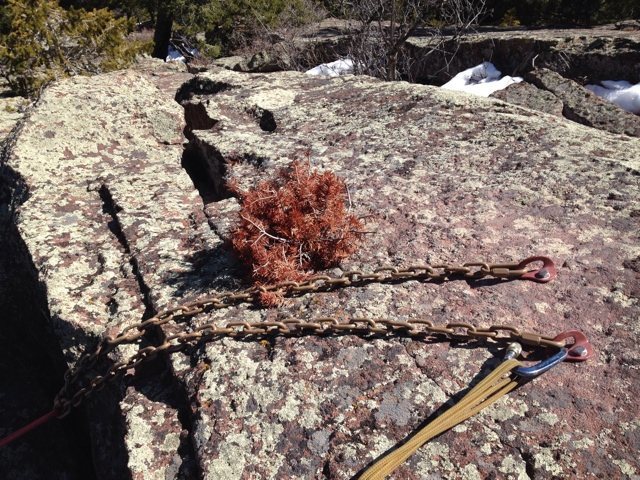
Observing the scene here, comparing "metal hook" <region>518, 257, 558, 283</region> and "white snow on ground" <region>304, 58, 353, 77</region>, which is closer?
"metal hook" <region>518, 257, 558, 283</region>

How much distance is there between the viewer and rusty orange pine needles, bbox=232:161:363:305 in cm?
242

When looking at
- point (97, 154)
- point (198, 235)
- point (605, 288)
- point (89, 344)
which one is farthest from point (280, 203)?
point (97, 154)

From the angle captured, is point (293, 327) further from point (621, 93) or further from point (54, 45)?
point (621, 93)

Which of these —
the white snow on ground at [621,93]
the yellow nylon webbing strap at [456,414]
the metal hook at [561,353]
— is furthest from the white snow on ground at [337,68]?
the yellow nylon webbing strap at [456,414]

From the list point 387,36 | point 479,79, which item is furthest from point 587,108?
point 387,36

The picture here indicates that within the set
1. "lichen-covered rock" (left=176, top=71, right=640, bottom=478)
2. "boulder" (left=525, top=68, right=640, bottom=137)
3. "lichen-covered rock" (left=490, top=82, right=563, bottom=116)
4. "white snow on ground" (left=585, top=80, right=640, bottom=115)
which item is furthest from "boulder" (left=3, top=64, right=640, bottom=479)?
"white snow on ground" (left=585, top=80, right=640, bottom=115)

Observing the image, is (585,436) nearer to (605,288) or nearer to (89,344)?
(605,288)

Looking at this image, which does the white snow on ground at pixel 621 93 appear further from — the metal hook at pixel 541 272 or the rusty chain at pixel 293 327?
the rusty chain at pixel 293 327

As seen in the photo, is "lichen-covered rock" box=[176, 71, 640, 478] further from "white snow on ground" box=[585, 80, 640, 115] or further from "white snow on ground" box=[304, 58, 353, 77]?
"white snow on ground" box=[304, 58, 353, 77]

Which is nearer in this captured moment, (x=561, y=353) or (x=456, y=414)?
(x=456, y=414)

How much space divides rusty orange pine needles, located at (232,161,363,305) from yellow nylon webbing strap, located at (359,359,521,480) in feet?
2.89

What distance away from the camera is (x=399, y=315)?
2250 millimetres

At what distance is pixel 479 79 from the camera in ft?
31.1

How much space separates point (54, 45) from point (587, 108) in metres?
6.69
